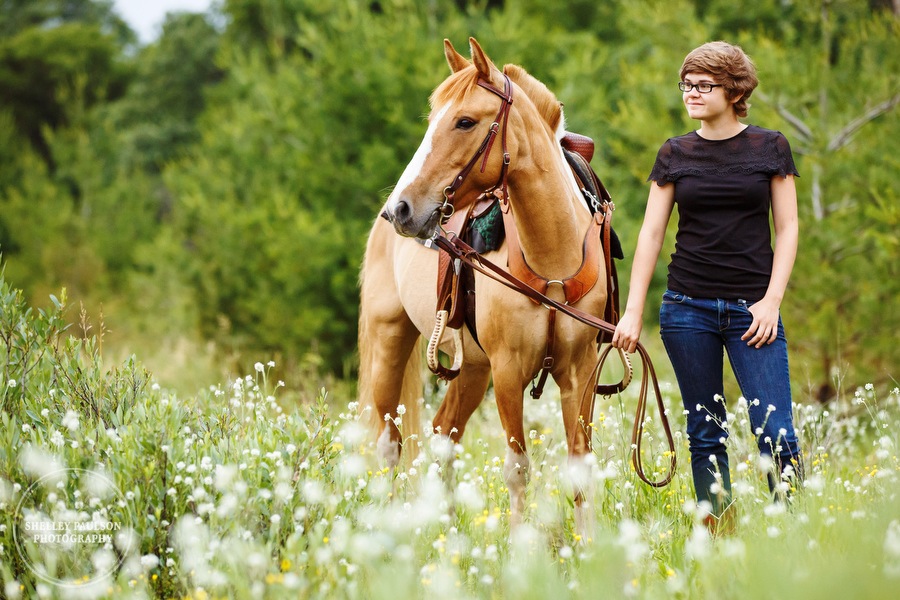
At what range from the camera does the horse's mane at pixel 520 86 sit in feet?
11.3

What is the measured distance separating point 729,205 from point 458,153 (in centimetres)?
115

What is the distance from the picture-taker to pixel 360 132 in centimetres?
1110

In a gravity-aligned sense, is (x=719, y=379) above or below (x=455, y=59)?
below

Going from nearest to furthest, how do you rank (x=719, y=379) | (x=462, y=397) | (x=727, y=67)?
(x=727, y=67) → (x=719, y=379) → (x=462, y=397)

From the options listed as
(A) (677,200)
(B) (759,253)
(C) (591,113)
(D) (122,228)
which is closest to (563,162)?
(A) (677,200)

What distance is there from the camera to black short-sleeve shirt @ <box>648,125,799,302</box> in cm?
313

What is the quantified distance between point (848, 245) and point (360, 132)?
21.8ft

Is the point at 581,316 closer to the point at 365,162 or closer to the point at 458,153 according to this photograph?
the point at 458,153

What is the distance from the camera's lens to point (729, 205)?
10.5ft

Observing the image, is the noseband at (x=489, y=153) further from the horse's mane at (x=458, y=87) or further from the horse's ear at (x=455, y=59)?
the horse's ear at (x=455, y=59)

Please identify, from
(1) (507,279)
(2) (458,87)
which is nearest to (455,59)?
(2) (458,87)

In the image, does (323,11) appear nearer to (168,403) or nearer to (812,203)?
(812,203)

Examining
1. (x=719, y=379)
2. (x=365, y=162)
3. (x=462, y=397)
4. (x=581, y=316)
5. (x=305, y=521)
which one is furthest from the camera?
(x=365, y=162)

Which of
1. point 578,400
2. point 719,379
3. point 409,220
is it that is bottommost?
point 578,400
